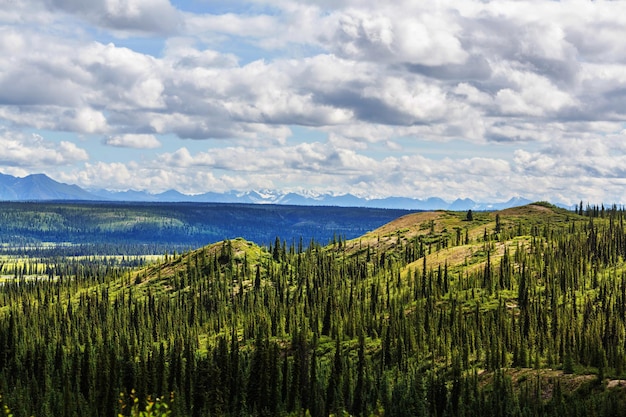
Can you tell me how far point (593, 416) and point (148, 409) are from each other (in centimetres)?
16468

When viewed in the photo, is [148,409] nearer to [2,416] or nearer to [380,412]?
[380,412]

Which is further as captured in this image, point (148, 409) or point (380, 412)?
point (380, 412)

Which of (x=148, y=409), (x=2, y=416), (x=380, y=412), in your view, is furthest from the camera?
(x=2, y=416)

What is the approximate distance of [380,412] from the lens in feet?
219

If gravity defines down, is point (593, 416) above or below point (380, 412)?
below

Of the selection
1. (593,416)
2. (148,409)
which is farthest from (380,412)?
(593,416)

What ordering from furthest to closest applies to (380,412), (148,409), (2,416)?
(2,416), (380,412), (148,409)

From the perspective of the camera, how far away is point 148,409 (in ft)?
206

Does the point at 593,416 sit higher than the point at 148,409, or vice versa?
the point at 148,409

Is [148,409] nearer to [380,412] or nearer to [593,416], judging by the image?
[380,412]

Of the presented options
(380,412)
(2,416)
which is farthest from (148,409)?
(2,416)

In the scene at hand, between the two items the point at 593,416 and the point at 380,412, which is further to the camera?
the point at 593,416

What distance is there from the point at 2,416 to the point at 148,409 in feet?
505
